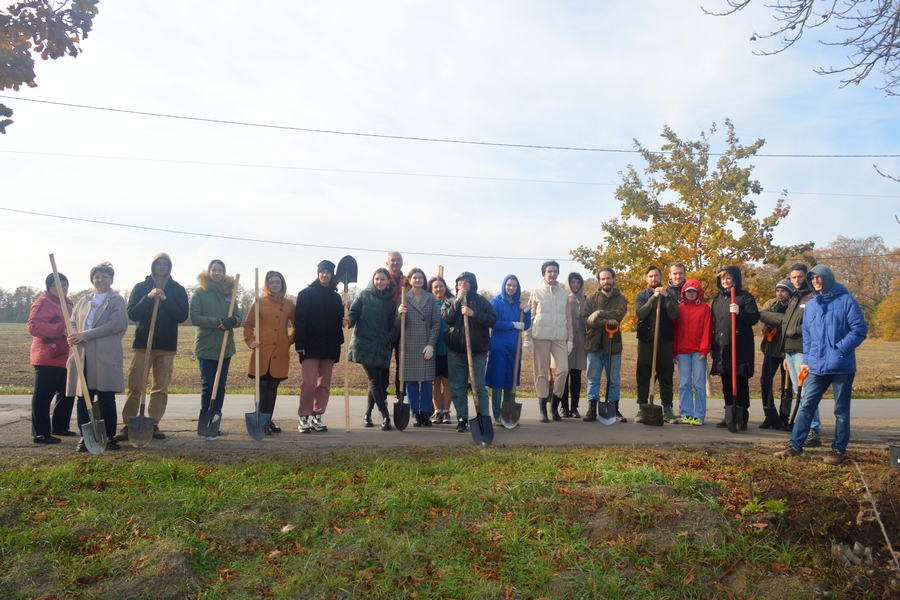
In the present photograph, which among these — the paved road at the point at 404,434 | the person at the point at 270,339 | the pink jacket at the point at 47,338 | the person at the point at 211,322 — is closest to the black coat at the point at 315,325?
the person at the point at 270,339

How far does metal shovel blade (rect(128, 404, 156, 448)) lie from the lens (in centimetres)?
662

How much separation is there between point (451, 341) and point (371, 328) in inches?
42.2

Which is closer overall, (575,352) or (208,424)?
(208,424)

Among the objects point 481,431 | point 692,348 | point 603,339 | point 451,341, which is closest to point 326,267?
point 451,341

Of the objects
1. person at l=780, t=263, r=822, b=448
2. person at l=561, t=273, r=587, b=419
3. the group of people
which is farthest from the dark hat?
person at l=780, t=263, r=822, b=448

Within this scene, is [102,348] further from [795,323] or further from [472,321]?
[795,323]

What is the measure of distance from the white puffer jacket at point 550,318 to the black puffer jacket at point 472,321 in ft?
3.55

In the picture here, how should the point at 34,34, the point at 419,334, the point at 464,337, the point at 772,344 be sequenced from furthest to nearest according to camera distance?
the point at 772,344, the point at 419,334, the point at 464,337, the point at 34,34

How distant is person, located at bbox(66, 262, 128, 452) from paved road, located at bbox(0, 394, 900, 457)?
1.74 ft

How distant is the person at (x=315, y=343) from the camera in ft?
25.2

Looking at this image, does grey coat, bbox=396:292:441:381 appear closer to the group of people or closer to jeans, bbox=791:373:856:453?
the group of people

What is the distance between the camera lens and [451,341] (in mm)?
7762

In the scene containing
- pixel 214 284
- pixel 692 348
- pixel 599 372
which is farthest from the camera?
pixel 599 372

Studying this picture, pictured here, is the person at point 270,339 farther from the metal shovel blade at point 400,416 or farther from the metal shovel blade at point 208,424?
the metal shovel blade at point 400,416
